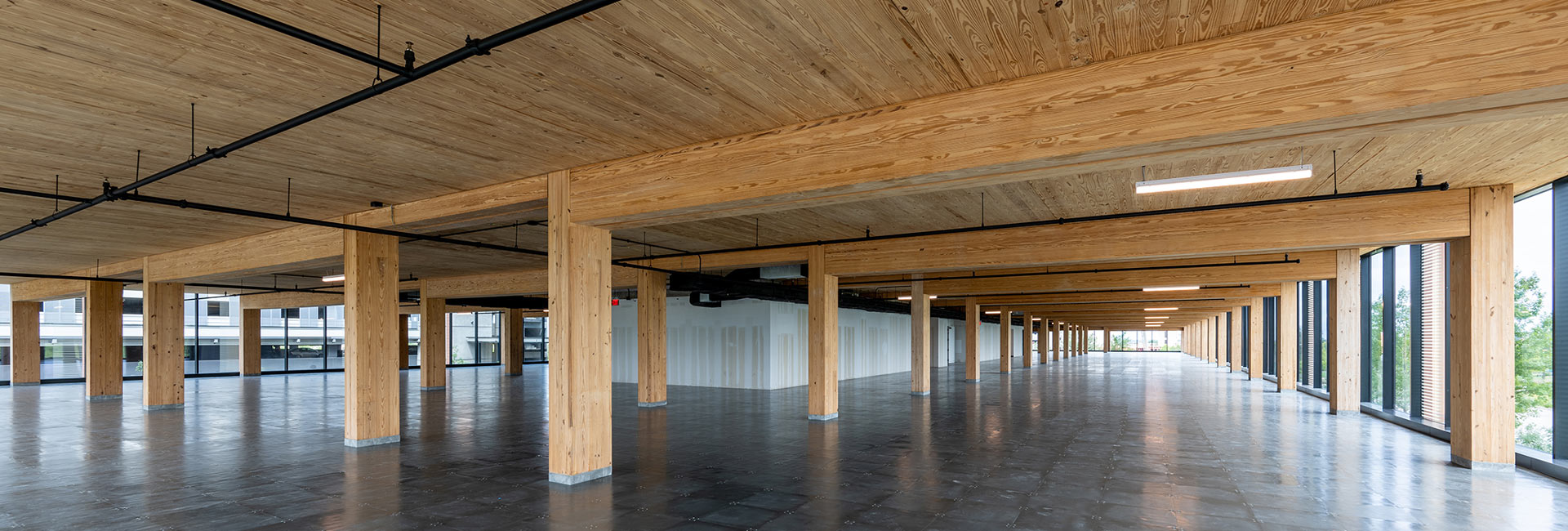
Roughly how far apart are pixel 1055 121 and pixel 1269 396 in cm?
1679

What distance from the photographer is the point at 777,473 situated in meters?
8.05

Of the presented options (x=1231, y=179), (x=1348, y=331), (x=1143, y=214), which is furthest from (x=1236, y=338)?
(x=1231, y=179)

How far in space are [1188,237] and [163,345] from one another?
19420 mm

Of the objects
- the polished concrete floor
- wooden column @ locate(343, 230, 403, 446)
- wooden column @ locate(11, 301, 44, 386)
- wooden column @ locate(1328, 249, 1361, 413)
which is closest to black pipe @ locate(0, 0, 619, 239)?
the polished concrete floor

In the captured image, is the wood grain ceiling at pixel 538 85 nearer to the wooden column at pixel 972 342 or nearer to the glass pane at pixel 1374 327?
the glass pane at pixel 1374 327

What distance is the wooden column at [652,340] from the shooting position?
15188 millimetres

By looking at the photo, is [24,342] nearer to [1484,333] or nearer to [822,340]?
[822,340]

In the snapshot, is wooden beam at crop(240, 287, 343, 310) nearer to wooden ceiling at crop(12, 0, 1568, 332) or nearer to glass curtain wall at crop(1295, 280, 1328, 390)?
wooden ceiling at crop(12, 0, 1568, 332)

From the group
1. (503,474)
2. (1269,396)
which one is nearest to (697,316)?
(503,474)

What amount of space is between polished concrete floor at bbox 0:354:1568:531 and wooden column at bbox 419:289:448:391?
5796 millimetres

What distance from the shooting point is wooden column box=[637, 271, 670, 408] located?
15188 mm

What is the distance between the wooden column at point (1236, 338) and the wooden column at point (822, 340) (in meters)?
24.7

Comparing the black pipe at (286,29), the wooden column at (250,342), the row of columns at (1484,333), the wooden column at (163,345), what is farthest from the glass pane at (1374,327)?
the wooden column at (250,342)

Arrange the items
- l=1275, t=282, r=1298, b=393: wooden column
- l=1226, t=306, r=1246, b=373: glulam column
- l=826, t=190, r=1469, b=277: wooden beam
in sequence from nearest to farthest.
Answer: l=826, t=190, r=1469, b=277: wooden beam → l=1275, t=282, r=1298, b=393: wooden column → l=1226, t=306, r=1246, b=373: glulam column
